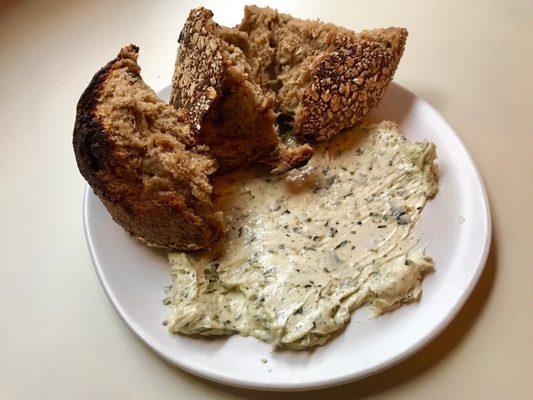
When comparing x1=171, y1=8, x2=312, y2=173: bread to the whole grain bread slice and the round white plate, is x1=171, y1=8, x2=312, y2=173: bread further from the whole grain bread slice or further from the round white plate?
the round white plate

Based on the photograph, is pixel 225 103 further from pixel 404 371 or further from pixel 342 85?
pixel 404 371

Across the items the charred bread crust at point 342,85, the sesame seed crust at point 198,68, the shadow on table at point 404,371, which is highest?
the sesame seed crust at point 198,68

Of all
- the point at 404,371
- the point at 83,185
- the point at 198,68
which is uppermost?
the point at 198,68

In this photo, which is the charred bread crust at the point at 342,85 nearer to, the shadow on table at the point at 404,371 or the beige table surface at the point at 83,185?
the beige table surface at the point at 83,185

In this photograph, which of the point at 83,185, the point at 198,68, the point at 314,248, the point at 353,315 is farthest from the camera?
the point at 83,185

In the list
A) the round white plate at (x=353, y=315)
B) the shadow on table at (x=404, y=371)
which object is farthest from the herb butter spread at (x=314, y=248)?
the shadow on table at (x=404, y=371)

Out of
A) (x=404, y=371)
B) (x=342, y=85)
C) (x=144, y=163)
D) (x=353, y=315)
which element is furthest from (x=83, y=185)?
(x=404, y=371)
